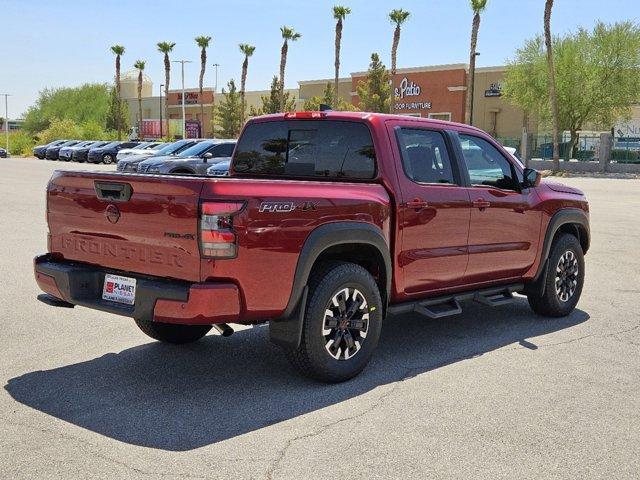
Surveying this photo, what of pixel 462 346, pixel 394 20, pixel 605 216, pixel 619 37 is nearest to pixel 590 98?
pixel 619 37

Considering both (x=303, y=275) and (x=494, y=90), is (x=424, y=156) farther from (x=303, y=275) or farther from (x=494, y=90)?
(x=494, y=90)

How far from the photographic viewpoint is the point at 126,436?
4230mm

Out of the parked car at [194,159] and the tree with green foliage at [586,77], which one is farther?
the tree with green foliage at [586,77]

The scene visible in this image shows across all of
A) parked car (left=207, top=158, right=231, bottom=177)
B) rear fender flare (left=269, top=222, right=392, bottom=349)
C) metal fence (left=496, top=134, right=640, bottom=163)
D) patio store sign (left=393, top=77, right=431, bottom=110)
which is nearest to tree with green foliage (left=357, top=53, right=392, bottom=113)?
patio store sign (left=393, top=77, right=431, bottom=110)

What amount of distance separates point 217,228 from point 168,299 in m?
0.53

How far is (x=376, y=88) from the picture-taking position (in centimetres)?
6944

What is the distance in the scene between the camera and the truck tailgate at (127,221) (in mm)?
4512

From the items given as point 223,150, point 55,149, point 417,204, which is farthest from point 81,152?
point 417,204

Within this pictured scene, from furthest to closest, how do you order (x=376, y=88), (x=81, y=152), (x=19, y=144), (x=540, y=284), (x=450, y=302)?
(x=19, y=144) → (x=376, y=88) → (x=81, y=152) → (x=540, y=284) → (x=450, y=302)

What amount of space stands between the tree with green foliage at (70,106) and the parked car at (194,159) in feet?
305

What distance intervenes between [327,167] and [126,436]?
8.73 feet

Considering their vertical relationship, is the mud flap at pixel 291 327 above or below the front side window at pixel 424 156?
below

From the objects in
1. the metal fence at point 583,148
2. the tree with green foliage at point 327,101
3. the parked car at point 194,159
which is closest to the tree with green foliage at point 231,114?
the tree with green foliage at point 327,101

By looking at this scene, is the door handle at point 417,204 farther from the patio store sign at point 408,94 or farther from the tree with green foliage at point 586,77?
the patio store sign at point 408,94
